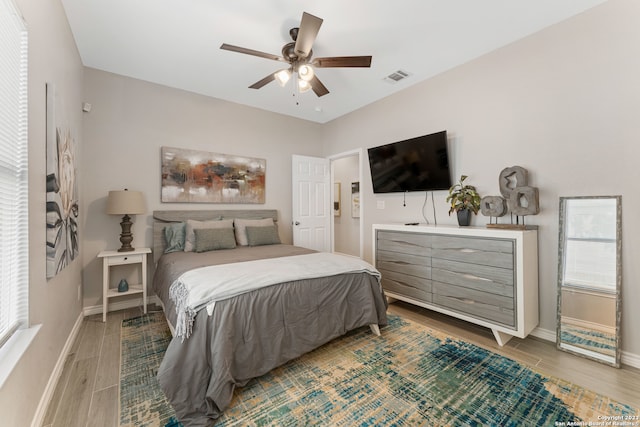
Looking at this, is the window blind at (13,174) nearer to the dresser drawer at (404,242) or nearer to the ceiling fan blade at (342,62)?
the ceiling fan blade at (342,62)

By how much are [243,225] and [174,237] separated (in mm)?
849

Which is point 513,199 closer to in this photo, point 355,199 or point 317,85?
point 317,85

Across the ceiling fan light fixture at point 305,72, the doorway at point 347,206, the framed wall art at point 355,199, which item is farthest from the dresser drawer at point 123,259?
the framed wall art at point 355,199

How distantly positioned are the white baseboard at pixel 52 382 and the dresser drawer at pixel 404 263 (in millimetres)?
3003

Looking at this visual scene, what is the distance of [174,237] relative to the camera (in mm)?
3348

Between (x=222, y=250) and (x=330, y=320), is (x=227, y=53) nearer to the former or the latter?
(x=222, y=250)

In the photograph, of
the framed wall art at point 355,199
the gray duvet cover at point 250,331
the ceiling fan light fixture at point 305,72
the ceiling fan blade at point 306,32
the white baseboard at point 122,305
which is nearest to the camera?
the gray duvet cover at point 250,331

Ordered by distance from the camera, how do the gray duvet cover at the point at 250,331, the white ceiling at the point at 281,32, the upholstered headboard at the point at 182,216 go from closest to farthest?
the gray duvet cover at the point at 250,331
the white ceiling at the point at 281,32
the upholstered headboard at the point at 182,216

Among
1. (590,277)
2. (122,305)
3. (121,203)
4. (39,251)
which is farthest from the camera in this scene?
(122,305)

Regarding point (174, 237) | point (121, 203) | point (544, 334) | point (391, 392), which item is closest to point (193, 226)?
point (174, 237)

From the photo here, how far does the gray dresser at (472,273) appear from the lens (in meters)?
2.30

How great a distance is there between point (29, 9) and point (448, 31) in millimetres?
2975

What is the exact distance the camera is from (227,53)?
9.28ft

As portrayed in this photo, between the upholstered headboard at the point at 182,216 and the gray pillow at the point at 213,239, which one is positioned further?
the upholstered headboard at the point at 182,216
